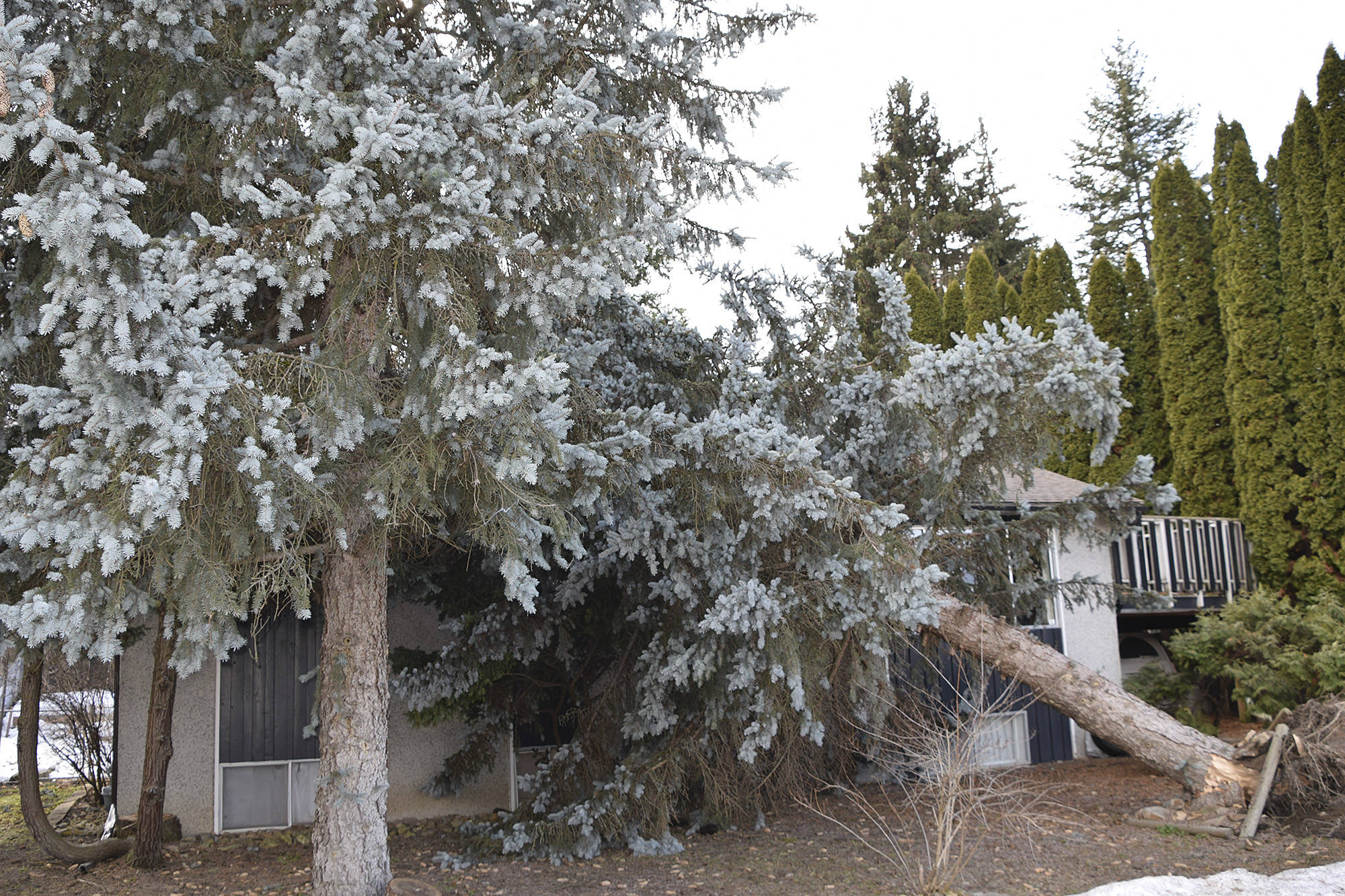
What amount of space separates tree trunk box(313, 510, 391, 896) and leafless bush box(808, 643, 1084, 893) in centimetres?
290

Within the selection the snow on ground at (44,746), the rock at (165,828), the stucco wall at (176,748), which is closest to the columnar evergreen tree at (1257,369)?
the stucco wall at (176,748)

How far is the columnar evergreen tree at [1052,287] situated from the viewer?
56.0 ft

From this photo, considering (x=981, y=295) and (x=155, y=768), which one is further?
(x=981, y=295)

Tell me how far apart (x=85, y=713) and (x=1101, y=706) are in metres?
10.1

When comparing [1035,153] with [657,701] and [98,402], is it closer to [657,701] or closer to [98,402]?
[657,701]

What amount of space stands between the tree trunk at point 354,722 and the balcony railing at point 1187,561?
8945mm

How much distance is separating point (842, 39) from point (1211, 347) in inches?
385

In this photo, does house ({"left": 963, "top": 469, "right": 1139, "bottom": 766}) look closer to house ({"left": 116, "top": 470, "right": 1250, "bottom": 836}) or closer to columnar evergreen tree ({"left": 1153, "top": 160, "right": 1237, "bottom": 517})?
house ({"left": 116, "top": 470, "right": 1250, "bottom": 836})

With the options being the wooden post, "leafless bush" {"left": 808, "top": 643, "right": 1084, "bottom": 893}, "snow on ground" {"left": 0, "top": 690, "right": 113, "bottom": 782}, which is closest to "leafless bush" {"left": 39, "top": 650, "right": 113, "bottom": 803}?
"snow on ground" {"left": 0, "top": 690, "right": 113, "bottom": 782}

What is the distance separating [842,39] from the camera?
7516mm

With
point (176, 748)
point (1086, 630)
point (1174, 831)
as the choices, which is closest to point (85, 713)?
point (176, 748)

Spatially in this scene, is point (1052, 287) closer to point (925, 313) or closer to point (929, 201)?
point (925, 313)

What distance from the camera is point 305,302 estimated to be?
20.1ft

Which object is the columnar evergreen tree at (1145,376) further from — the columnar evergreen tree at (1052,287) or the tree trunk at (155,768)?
the tree trunk at (155,768)
